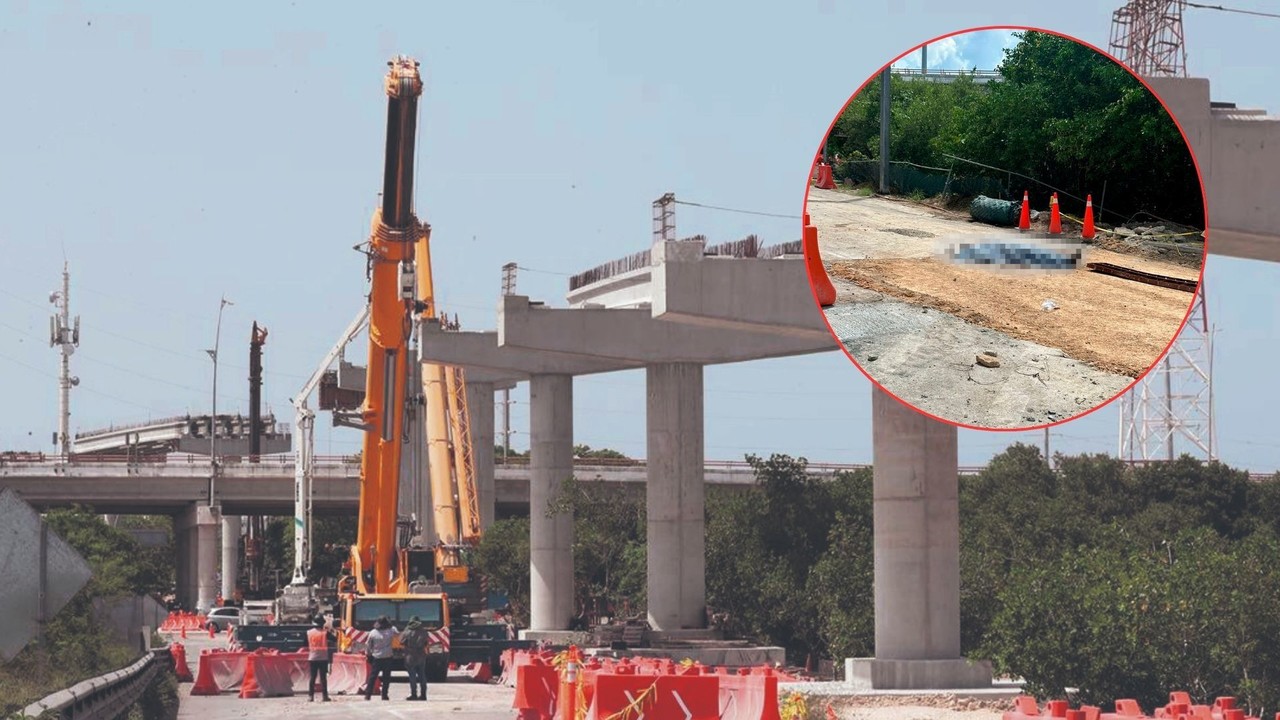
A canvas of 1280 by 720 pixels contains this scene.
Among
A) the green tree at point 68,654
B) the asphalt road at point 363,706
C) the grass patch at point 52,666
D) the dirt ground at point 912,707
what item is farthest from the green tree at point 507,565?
the dirt ground at point 912,707

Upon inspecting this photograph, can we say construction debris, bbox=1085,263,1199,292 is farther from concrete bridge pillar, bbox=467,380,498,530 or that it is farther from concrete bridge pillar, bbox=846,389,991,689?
concrete bridge pillar, bbox=467,380,498,530

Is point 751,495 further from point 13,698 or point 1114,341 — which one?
point 1114,341

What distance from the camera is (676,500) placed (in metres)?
48.2

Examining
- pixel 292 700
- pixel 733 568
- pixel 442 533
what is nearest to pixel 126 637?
pixel 292 700

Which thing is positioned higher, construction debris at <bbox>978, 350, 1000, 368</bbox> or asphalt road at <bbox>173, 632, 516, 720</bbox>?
construction debris at <bbox>978, 350, 1000, 368</bbox>

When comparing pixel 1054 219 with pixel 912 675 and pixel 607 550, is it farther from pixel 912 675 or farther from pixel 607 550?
pixel 607 550

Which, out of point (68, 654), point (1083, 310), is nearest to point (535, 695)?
point (68, 654)

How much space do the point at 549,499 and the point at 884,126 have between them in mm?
40216

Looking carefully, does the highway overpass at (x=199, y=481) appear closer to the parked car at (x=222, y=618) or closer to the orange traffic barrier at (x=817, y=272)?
the parked car at (x=222, y=618)

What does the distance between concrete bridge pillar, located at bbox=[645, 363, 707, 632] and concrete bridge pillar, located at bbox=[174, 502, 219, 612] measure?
54319mm

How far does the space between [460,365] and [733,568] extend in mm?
10628

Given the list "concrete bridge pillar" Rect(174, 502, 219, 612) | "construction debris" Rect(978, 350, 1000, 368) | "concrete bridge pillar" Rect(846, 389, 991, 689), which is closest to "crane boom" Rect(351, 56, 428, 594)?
"concrete bridge pillar" Rect(846, 389, 991, 689)

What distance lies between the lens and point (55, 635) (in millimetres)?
31938

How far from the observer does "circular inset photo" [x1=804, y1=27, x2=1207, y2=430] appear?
1430cm
